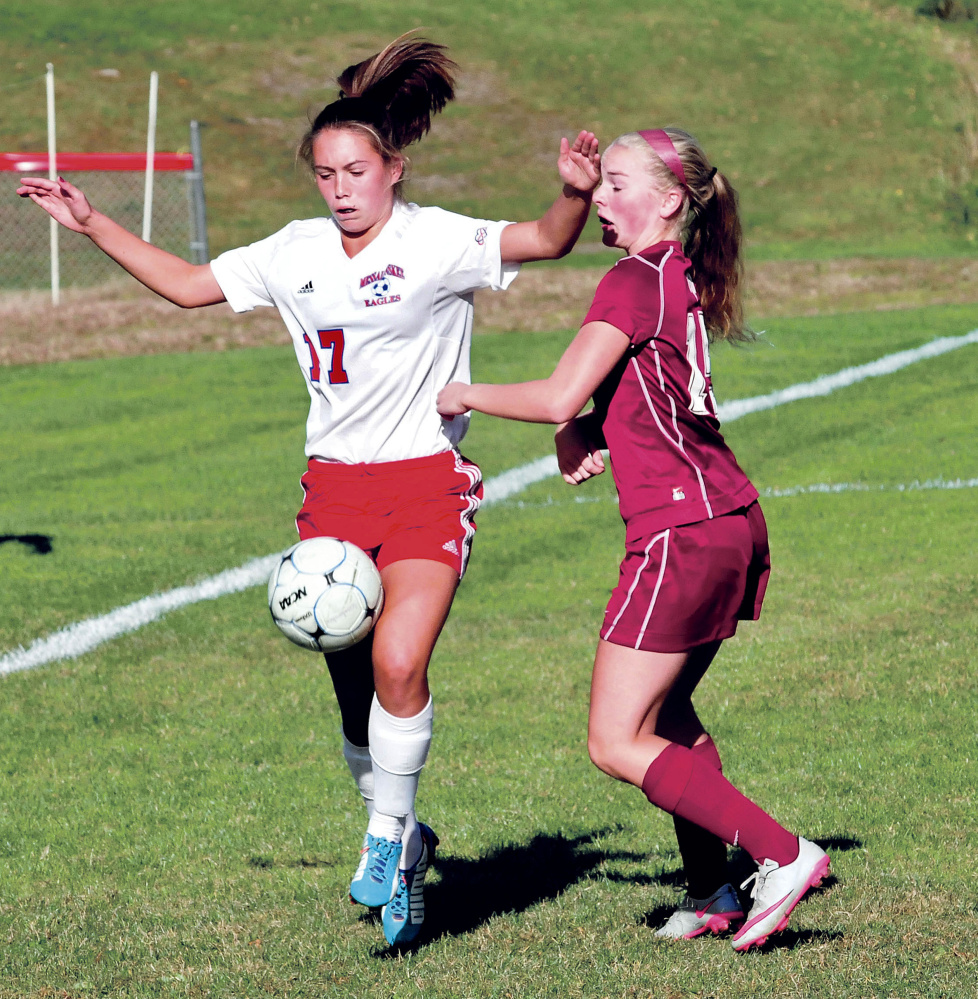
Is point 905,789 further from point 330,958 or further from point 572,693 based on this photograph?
point 330,958

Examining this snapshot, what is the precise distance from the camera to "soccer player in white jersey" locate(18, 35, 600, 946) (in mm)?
4293

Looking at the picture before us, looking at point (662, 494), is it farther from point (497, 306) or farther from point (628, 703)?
point (497, 306)

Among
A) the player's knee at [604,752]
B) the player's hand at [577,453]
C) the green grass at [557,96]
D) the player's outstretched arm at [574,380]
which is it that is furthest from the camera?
the green grass at [557,96]

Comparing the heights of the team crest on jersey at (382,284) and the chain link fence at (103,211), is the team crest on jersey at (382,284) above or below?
above

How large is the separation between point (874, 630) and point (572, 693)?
1686 mm

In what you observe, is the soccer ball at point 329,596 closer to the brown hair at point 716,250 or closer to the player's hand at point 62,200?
the brown hair at point 716,250

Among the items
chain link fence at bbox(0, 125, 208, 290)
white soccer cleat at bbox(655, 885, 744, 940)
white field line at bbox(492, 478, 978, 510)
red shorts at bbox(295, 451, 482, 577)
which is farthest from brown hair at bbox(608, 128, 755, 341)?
chain link fence at bbox(0, 125, 208, 290)

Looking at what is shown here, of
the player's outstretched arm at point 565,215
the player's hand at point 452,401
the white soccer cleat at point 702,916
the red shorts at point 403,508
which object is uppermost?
the player's outstretched arm at point 565,215

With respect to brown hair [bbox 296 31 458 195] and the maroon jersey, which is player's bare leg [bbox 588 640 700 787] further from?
brown hair [bbox 296 31 458 195]

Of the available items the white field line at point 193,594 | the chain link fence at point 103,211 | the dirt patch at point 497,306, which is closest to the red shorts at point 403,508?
the white field line at point 193,594

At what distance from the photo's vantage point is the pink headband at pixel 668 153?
13.0ft

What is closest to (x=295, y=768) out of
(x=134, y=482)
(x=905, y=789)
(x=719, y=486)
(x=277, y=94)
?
(x=905, y=789)

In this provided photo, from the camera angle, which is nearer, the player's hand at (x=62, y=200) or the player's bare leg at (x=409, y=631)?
the player's bare leg at (x=409, y=631)

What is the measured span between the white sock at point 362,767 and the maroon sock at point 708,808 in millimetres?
1096
